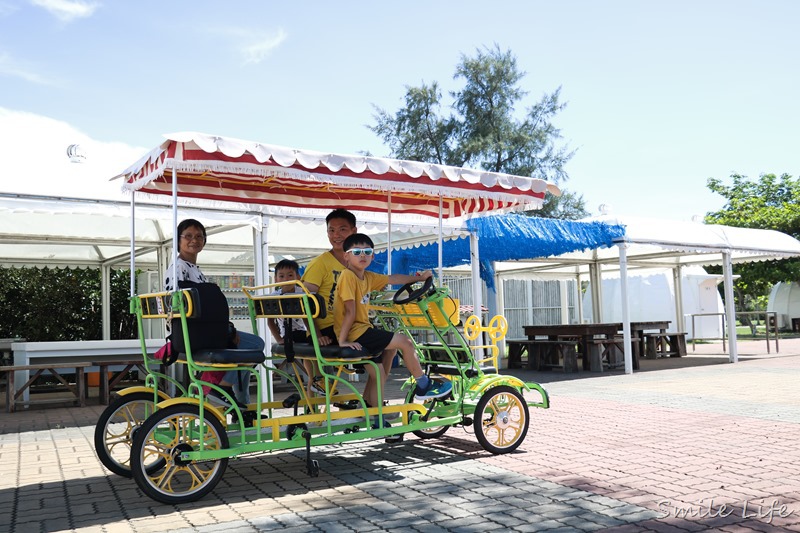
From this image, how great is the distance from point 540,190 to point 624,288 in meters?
7.53

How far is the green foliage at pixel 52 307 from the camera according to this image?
1780 centimetres

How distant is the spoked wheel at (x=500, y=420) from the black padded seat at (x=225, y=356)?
199cm

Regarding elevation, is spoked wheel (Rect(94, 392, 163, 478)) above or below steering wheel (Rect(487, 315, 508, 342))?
below

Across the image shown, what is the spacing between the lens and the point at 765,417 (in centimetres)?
791

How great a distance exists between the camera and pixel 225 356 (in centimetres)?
502

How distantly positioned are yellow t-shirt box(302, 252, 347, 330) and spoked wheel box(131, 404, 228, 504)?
1296mm

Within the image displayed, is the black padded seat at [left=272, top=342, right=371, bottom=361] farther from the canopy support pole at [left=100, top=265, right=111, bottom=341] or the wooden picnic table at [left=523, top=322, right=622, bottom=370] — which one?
the canopy support pole at [left=100, top=265, right=111, bottom=341]

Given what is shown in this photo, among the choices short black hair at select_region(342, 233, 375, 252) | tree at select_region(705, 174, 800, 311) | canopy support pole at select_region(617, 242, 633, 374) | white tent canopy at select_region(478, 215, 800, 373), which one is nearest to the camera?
short black hair at select_region(342, 233, 375, 252)

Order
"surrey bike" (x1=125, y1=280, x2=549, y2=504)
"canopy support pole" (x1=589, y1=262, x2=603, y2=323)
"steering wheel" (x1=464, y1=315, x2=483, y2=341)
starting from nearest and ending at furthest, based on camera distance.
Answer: "surrey bike" (x1=125, y1=280, x2=549, y2=504) < "steering wheel" (x1=464, y1=315, x2=483, y2=341) < "canopy support pole" (x1=589, y1=262, x2=603, y2=323)

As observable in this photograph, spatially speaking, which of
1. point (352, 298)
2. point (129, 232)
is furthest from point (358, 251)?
point (129, 232)

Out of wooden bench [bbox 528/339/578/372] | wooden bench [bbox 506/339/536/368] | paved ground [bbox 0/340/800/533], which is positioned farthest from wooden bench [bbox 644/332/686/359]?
paved ground [bbox 0/340/800/533]

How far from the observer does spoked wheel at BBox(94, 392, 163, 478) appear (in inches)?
218

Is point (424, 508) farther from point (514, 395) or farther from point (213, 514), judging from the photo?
point (514, 395)

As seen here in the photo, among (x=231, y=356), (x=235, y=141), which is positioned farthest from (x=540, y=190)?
(x=231, y=356)
